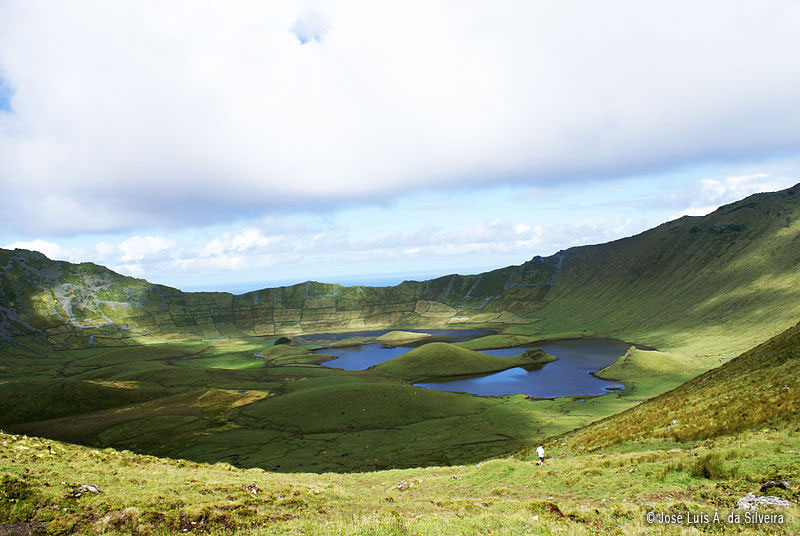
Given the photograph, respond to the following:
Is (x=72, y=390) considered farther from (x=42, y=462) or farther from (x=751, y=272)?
(x=751, y=272)

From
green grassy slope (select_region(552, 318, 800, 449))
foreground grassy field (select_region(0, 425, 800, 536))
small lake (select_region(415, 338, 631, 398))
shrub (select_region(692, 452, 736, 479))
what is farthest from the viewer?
small lake (select_region(415, 338, 631, 398))

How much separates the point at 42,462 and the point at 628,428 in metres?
45.6

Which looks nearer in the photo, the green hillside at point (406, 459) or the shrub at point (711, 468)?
the green hillside at point (406, 459)

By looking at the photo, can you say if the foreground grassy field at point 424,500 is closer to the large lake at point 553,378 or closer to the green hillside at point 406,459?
the green hillside at point 406,459

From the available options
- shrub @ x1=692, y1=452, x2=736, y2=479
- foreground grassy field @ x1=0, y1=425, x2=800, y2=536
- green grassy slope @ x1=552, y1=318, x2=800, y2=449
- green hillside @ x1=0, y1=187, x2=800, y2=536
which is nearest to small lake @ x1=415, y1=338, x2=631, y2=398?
green hillside @ x1=0, y1=187, x2=800, y2=536

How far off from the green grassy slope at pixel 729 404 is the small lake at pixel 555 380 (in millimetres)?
78864

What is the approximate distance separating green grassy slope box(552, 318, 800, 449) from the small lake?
78.9 m

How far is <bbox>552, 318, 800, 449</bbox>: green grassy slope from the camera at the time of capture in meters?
26.0

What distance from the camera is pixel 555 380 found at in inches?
5197

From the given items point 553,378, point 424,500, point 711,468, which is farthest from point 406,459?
point 553,378

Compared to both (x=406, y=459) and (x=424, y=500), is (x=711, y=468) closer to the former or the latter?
(x=424, y=500)

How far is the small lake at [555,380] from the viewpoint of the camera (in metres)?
119

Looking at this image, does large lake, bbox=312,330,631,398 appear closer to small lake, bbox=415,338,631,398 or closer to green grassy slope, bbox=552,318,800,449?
small lake, bbox=415,338,631,398

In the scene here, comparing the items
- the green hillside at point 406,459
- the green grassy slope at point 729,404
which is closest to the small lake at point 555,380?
the green hillside at point 406,459
